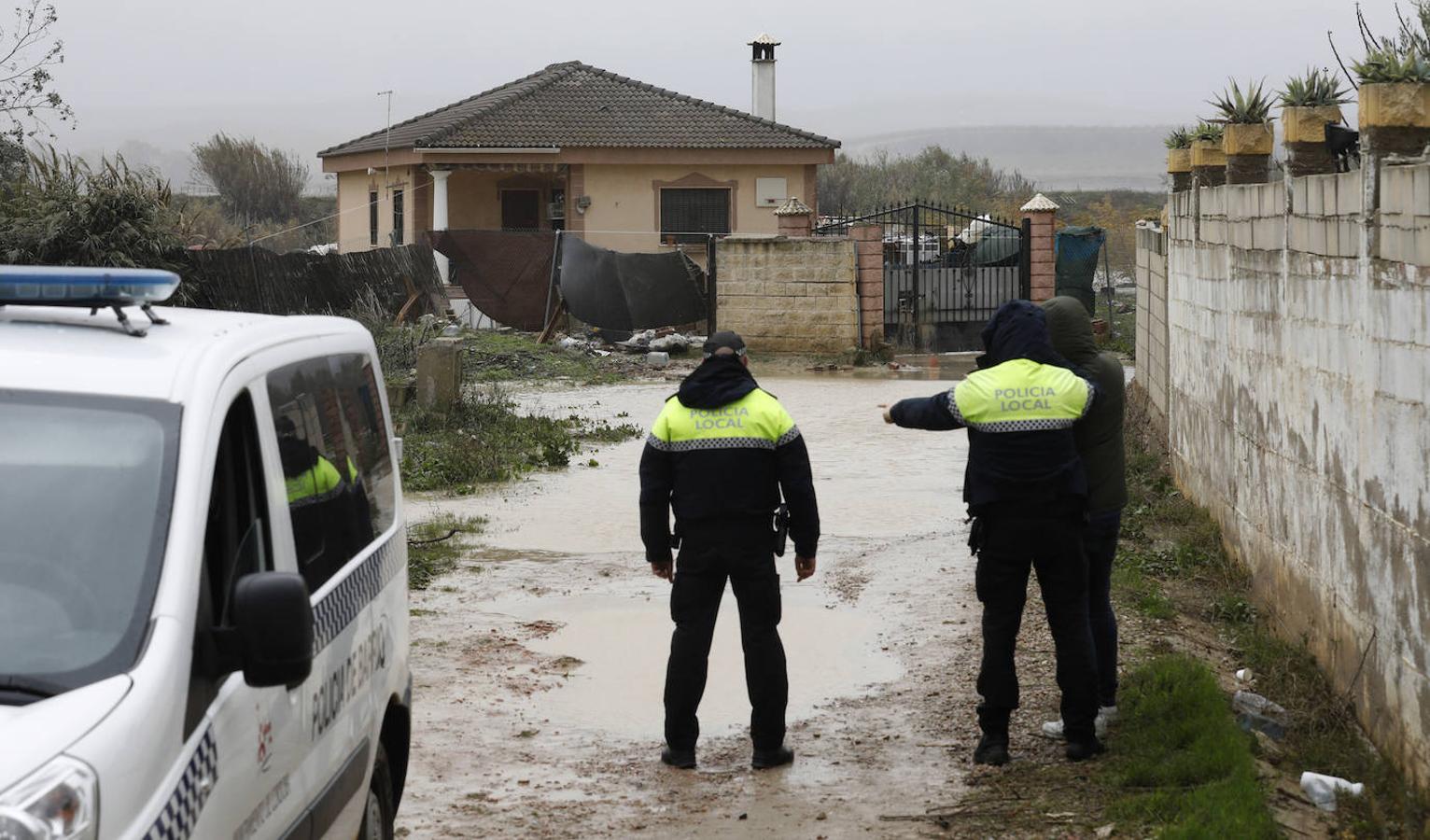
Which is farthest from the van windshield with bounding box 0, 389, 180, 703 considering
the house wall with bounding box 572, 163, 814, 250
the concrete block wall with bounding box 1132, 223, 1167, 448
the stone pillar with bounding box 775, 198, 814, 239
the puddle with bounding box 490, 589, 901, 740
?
the house wall with bounding box 572, 163, 814, 250

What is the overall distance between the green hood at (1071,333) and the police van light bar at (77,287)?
400cm

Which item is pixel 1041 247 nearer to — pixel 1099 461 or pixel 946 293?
pixel 946 293

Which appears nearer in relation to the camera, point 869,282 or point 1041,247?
point 869,282

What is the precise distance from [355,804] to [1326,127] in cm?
624

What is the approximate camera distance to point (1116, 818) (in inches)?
228

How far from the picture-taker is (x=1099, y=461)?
6.75 meters

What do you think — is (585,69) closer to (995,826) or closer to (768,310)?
(768,310)

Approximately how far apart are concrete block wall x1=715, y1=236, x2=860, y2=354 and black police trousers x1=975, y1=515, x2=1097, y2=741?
20.4m

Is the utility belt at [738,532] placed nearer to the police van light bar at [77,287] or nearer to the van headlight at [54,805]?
the police van light bar at [77,287]

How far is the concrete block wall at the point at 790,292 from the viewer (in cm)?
2686

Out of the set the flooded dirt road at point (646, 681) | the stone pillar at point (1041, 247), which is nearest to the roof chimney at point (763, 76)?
the stone pillar at point (1041, 247)

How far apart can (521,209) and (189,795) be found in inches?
1472

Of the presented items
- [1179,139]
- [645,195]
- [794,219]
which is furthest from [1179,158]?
[645,195]

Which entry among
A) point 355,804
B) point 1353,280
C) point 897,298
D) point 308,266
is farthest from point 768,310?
point 355,804
